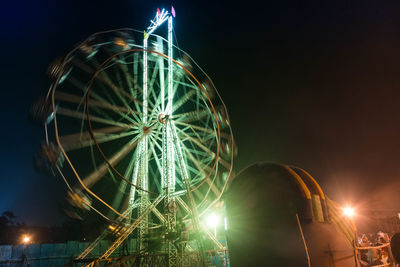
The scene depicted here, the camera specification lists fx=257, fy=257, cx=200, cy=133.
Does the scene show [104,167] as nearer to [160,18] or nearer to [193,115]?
[193,115]

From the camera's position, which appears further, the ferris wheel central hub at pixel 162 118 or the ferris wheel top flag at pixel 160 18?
the ferris wheel top flag at pixel 160 18

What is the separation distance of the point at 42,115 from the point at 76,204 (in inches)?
185

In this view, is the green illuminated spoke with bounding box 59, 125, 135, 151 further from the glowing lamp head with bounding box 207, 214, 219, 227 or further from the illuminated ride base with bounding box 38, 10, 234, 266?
the glowing lamp head with bounding box 207, 214, 219, 227

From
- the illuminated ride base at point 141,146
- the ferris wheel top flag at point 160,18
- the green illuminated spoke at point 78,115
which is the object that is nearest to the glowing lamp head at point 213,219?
the illuminated ride base at point 141,146

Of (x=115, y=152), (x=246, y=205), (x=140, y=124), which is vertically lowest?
(x=246, y=205)

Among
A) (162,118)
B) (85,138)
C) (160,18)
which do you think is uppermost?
(160,18)

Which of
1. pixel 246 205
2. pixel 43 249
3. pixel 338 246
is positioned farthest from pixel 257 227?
pixel 43 249

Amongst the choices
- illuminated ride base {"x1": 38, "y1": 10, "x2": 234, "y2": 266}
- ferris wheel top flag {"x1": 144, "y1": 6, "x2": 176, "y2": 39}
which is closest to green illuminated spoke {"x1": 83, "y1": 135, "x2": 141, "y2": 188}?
illuminated ride base {"x1": 38, "y1": 10, "x2": 234, "y2": 266}

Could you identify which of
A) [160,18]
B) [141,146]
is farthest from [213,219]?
[160,18]

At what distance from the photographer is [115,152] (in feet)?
52.1

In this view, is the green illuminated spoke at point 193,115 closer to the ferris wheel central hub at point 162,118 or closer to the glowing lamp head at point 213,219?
the ferris wheel central hub at point 162,118

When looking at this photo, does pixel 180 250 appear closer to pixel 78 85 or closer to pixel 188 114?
pixel 188 114

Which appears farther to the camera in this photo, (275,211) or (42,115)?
(42,115)

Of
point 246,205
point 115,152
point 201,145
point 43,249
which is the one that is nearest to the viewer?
point 246,205
